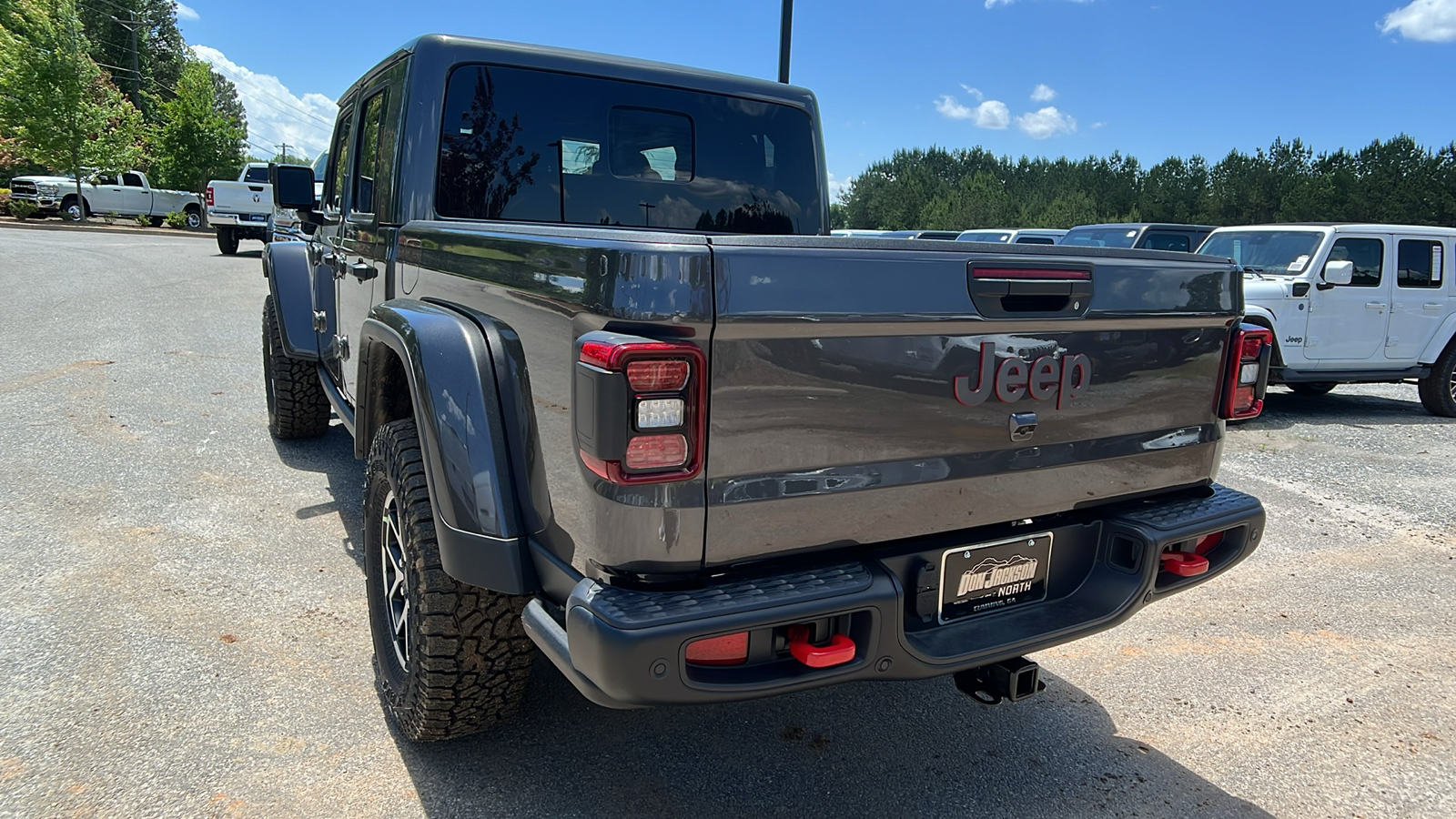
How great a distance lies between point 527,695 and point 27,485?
11.5ft

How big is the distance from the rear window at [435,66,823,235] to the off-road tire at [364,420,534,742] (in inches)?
44.0

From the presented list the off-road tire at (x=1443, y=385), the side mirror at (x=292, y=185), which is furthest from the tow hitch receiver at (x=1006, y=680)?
the off-road tire at (x=1443, y=385)

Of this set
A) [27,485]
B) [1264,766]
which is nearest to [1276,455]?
[1264,766]

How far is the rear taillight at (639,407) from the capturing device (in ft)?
5.98

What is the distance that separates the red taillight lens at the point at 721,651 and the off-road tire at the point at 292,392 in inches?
170

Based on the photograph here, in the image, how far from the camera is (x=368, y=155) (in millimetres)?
3877

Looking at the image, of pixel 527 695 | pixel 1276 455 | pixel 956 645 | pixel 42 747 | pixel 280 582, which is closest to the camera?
pixel 956 645

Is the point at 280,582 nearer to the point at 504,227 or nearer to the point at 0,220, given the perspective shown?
the point at 504,227

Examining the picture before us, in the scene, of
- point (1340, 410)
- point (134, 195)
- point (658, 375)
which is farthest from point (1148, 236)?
point (134, 195)

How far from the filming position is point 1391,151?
62438 mm

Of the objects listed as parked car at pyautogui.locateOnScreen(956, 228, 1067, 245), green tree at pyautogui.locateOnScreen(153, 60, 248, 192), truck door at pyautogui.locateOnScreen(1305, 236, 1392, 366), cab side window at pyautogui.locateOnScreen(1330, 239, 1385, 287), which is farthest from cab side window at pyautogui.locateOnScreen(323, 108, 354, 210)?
green tree at pyautogui.locateOnScreen(153, 60, 248, 192)

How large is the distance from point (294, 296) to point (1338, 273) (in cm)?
878

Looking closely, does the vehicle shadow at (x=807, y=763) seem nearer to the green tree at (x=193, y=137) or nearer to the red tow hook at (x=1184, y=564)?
the red tow hook at (x=1184, y=564)

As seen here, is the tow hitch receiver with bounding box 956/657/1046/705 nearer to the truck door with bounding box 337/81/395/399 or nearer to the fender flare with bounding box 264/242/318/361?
the truck door with bounding box 337/81/395/399
